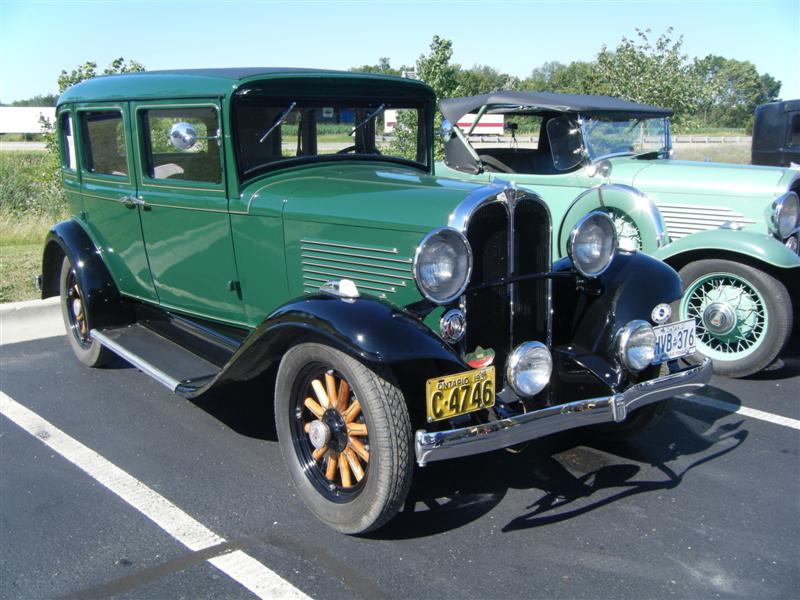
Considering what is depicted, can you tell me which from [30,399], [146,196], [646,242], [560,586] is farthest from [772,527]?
[30,399]

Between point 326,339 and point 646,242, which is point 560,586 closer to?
point 326,339

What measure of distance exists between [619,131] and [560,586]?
484 centimetres

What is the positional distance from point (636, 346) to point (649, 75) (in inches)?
401

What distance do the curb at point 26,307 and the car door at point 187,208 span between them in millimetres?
2084

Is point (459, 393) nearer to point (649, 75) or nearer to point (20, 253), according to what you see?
point (20, 253)

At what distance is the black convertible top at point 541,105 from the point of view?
6.09 metres

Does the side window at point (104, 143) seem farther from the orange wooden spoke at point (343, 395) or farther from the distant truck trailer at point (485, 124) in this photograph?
the distant truck trailer at point (485, 124)

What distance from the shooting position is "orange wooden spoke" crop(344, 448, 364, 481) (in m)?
2.97

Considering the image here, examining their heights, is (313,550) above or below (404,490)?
below

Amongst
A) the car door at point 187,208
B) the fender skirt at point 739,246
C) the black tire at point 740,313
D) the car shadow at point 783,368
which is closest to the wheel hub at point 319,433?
the car door at point 187,208

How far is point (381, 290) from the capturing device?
3.33 metres

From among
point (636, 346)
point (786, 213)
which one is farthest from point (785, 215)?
point (636, 346)

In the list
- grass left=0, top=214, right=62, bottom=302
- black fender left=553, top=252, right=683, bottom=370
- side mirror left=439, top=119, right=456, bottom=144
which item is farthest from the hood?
grass left=0, top=214, right=62, bottom=302

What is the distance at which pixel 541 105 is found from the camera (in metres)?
6.04
